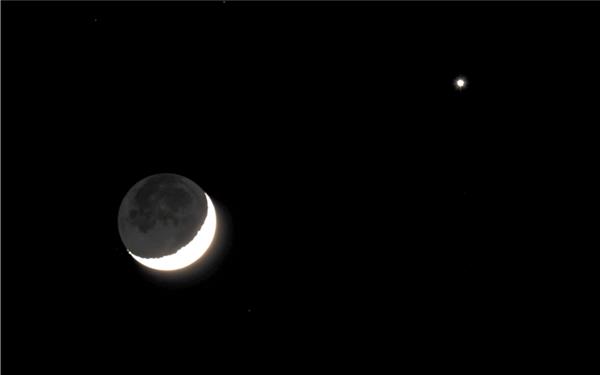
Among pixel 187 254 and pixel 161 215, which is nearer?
pixel 187 254

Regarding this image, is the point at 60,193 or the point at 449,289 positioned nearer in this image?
the point at 449,289

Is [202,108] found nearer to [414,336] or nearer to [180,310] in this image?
[180,310]

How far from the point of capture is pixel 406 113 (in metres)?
5.75

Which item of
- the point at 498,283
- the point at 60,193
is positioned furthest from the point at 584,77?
the point at 60,193

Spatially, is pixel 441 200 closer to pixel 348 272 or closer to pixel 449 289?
pixel 449 289

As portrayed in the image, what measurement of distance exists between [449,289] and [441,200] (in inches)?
43.7

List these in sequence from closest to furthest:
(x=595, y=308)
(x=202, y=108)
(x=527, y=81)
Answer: (x=595, y=308)
(x=527, y=81)
(x=202, y=108)

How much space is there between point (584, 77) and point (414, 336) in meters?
3.77

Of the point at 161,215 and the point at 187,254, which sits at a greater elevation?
the point at 161,215

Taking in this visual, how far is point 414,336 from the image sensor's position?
536 centimetres

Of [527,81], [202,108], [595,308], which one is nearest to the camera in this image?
[595,308]

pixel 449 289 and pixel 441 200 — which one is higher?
pixel 441 200

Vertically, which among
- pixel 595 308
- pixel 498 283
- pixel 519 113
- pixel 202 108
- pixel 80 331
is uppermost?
pixel 202 108

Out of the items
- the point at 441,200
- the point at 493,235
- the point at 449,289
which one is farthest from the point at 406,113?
the point at 449,289
